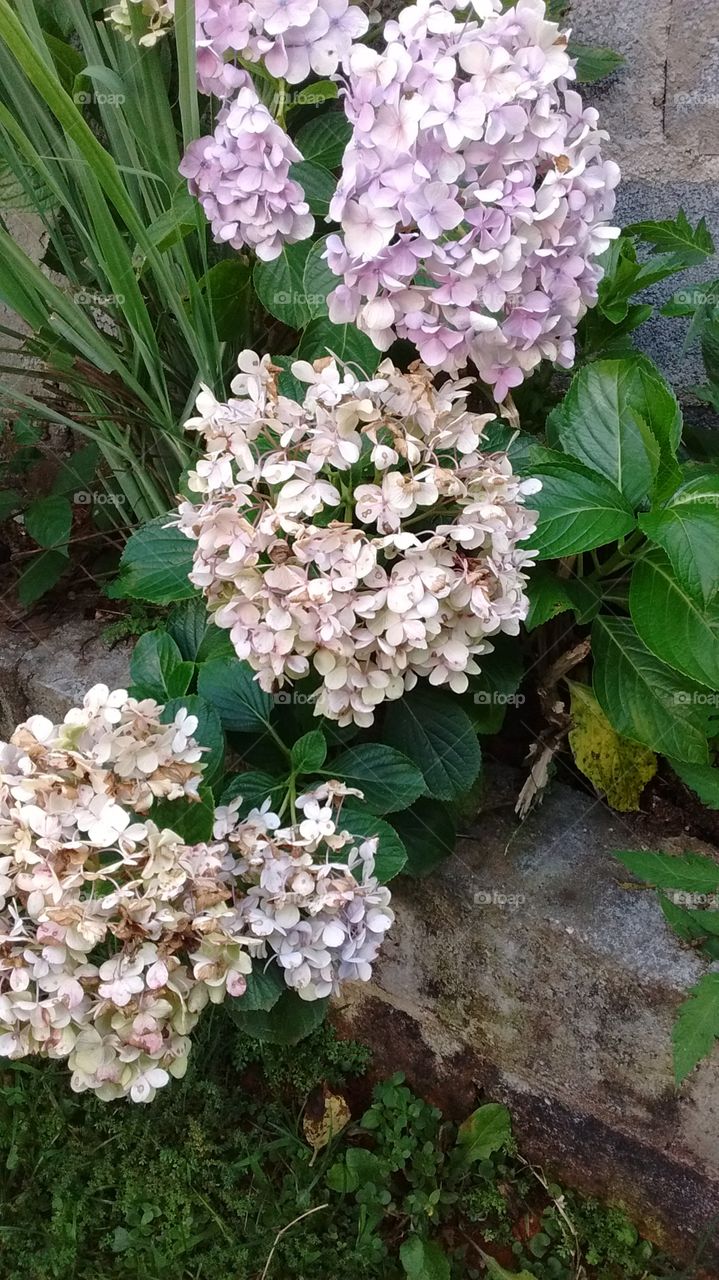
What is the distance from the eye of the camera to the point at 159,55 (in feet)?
3.61

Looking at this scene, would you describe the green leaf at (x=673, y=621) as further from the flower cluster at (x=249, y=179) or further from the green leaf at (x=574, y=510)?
the flower cluster at (x=249, y=179)

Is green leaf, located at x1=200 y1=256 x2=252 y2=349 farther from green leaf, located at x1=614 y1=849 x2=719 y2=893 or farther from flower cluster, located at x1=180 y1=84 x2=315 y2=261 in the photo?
green leaf, located at x1=614 y1=849 x2=719 y2=893

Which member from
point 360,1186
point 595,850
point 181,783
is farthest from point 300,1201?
point 181,783

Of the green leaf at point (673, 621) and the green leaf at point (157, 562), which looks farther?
the green leaf at point (157, 562)

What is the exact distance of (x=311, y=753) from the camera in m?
1.00

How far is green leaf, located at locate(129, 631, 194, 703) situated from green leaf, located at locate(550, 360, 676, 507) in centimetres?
51

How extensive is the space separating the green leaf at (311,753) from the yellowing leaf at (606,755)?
1.29ft

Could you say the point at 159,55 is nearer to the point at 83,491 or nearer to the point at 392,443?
the point at 392,443

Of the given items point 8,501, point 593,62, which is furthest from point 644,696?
point 8,501

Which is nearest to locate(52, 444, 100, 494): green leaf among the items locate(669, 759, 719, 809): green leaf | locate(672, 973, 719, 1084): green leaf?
locate(669, 759, 719, 809): green leaf

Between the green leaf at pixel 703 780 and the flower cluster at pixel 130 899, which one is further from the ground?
the flower cluster at pixel 130 899

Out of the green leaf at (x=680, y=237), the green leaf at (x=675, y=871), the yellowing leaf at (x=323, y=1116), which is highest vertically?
the green leaf at (x=680, y=237)

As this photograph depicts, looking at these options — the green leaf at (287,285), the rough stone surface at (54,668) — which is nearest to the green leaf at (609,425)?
the green leaf at (287,285)

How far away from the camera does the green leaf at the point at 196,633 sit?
113 centimetres
